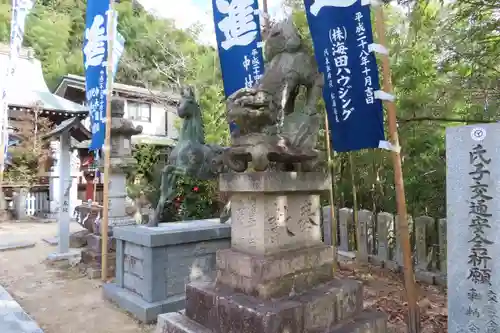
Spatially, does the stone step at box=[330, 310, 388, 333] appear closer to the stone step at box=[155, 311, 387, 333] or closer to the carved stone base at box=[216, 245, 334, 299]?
the stone step at box=[155, 311, 387, 333]

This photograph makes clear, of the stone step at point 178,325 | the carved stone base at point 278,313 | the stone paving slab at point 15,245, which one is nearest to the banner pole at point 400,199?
the carved stone base at point 278,313

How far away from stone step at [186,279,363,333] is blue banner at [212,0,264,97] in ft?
11.8

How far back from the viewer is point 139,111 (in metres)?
19.8

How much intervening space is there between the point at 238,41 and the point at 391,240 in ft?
14.1

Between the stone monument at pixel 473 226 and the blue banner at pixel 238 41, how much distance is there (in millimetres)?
3451

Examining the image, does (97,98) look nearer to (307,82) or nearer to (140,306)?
(140,306)

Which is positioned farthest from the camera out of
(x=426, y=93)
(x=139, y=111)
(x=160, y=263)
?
(x=139, y=111)

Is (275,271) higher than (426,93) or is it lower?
lower

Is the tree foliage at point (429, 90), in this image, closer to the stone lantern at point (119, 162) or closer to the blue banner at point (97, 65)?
the blue banner at point (97, 65)

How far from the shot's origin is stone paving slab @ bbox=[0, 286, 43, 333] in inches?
153

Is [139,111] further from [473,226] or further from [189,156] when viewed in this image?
[473,226]

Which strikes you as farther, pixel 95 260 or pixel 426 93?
pixel 95 260

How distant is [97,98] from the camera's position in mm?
6102

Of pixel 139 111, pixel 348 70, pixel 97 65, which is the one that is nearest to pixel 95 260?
pixel 97 65
